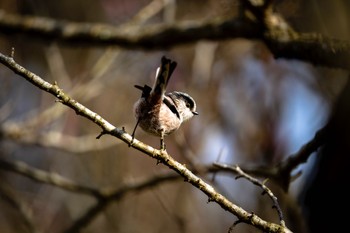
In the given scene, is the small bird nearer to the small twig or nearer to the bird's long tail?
the bird's long tail

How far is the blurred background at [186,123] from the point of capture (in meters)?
4.05

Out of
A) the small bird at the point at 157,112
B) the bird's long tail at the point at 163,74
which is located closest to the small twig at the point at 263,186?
the small bird at the point at 157,112

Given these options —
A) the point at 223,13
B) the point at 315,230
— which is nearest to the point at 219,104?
the point at 223,13

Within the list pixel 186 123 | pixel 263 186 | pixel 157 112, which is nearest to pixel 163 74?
pixel 157 112

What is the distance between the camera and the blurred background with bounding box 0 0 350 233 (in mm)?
4055

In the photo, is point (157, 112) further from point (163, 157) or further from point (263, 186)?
point (263, 186)

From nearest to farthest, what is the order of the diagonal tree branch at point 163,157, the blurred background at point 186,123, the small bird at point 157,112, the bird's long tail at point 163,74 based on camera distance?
the diagonal tree branch at point 163,157 → the bird's long tail at point 163,74 → the small bird at point 157,112 → the blurred background at point 186,123

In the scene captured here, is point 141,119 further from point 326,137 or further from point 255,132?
point 255,132

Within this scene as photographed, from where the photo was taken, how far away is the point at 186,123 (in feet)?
18.3

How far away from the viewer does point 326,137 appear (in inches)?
106

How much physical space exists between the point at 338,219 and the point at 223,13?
2181mm

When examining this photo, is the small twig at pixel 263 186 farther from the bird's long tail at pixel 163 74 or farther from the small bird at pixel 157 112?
the bird's long tail at pixel 163 74

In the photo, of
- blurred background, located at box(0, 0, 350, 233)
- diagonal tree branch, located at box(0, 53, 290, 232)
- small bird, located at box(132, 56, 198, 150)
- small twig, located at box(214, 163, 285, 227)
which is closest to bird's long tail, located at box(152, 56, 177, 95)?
small bird, located at box(132, 56, 198, 150)

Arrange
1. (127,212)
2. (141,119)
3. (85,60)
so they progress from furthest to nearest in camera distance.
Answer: (85,60) < (127,212) < (141,119)
